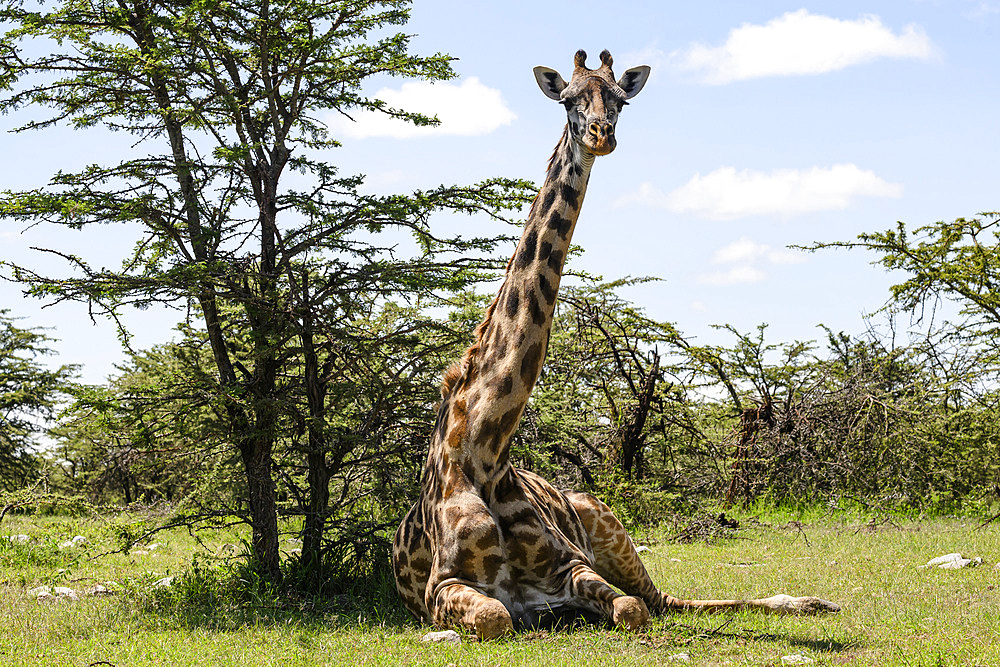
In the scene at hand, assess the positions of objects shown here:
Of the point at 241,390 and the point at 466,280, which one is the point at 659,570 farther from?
the point at 241,390

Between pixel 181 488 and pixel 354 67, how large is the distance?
4492mm

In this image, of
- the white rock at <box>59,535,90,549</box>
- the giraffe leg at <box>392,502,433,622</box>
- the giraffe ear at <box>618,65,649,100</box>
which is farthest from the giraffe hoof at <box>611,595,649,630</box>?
the white rock at <box>59,535,90,549</box>

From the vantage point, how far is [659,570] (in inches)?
424

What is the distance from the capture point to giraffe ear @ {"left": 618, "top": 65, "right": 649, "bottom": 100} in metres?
7.32

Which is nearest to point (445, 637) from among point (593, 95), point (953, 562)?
point (593, 95)

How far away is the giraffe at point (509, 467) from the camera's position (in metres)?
7.00

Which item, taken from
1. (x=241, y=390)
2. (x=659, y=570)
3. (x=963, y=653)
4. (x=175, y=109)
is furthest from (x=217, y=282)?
(x=963, y=653)

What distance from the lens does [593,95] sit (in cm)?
704

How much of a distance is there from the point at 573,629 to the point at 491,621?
2.31 ft

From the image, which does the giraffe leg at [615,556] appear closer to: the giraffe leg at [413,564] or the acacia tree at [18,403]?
the giraffe leg at [413,564]

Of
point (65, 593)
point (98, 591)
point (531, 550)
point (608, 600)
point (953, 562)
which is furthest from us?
point (953, 562)

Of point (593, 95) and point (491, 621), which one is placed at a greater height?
point (593, 95)

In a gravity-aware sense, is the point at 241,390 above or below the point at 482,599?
above

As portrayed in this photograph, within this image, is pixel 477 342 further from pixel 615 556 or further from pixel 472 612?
pixel 615 556
